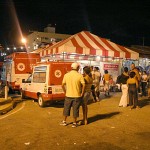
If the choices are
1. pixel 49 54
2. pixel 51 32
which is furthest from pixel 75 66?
pixel 51 32

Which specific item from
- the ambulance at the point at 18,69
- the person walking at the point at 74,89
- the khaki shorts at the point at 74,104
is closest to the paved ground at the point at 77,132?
the khaki shorts at the point at 74,104

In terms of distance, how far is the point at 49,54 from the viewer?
1869cm

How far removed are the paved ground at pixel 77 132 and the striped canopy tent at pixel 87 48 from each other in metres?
7.31

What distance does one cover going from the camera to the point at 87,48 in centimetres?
1806

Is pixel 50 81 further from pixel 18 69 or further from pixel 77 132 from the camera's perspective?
pixel 18 69

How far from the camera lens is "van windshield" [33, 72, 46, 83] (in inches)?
499

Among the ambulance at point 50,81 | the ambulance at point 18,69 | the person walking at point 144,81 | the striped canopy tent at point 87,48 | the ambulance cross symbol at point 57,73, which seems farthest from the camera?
the ambulance at point 18,69

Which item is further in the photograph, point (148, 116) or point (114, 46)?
point (114, 46)

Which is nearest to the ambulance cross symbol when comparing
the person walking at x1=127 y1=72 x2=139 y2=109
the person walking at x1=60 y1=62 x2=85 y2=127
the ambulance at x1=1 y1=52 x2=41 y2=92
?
the person walking at x1=127 y1=72 x2=139 y2=109

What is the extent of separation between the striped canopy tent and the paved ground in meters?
7.31

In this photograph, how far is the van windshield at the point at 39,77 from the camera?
499 inches

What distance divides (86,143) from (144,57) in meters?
20.0

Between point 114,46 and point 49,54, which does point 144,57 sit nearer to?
point 114,46

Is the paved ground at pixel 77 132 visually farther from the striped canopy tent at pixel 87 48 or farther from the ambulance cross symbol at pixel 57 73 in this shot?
the striped canopy tent at pixel 87 48
